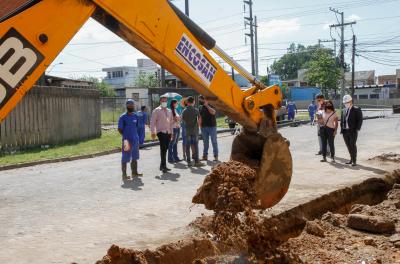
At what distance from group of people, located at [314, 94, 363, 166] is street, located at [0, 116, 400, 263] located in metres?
0.53

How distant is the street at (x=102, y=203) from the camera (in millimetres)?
5594

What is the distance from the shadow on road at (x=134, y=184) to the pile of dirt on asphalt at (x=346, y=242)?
393 centimetres

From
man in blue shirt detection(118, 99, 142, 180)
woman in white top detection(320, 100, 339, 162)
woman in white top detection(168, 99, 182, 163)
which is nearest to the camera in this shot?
man in blue shirt detection(118, 99, 142, 180)

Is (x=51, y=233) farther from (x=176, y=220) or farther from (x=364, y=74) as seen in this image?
(x=364, y=74)

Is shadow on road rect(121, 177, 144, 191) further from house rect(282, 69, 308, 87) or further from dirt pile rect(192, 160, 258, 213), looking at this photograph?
house rect(282, 69, 308, 87)

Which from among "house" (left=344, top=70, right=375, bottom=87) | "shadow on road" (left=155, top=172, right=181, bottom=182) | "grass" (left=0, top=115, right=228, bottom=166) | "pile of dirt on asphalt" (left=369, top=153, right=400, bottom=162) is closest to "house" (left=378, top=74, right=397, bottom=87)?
"house" (left=344, top=70, right=375, bottom=87)

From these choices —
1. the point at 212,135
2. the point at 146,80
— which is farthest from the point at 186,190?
the point at 146,80

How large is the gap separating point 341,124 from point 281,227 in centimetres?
625

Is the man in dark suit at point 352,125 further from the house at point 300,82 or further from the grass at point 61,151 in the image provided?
the house at point 300,82

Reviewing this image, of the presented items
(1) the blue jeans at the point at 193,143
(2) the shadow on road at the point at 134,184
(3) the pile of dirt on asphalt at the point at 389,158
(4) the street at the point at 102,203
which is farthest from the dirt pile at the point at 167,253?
(3) the pile of dirt on asphalt at the point at 389,158

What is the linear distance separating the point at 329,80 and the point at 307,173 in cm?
5813

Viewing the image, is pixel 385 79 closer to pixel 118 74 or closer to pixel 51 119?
pixel 118 74

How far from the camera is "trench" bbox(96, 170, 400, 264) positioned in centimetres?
496

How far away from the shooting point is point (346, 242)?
6.16 meters
